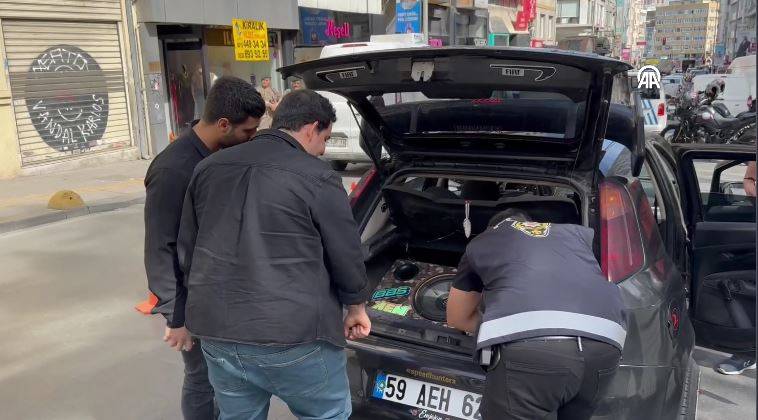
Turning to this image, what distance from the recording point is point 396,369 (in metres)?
2.70

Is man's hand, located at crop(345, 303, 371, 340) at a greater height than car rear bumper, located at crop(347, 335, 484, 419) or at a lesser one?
greater

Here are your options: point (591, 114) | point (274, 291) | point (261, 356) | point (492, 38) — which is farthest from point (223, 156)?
point (492, 38)

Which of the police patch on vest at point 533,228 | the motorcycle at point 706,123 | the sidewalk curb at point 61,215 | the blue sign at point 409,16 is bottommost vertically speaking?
the sidewalk curb at point 61,215

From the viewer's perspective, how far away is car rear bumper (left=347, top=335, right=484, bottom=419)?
258 centimetres

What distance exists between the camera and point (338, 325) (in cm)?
222

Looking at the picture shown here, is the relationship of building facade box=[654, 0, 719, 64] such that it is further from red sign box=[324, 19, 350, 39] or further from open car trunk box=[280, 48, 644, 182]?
open car trunk box=[280, 48, 644, 182]

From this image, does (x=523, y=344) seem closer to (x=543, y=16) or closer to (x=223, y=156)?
(x=223, y=156)

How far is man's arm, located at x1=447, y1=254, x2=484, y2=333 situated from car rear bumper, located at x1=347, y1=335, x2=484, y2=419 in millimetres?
209

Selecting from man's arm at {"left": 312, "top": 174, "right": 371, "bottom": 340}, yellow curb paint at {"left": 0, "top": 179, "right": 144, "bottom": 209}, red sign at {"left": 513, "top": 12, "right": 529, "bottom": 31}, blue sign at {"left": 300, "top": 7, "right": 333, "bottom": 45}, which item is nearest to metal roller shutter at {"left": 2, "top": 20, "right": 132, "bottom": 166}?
yellow curb paint at {"left": 0, "top": 179, "right": 144, "bottom": 209}

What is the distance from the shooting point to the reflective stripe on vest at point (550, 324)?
81.4 inches

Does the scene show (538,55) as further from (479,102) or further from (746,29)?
(479,102)

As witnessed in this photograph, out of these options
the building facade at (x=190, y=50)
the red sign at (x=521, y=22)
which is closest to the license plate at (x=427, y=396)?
the building facade at (x=190, y=50)

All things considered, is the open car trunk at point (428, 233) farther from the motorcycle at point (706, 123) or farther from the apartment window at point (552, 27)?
the apartment window at point (552, 27)

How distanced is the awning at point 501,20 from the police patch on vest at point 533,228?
32.7m
